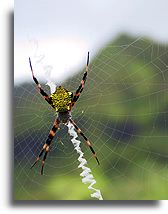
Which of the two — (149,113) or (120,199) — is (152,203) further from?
(149,113)

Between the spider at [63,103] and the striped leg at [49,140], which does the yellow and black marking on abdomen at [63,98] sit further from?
the striped leg at [49,140]

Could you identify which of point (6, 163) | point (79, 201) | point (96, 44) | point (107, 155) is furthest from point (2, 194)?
point (96, 44)

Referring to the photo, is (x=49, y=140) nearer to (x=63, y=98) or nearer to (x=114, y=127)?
(x=63, y=98)

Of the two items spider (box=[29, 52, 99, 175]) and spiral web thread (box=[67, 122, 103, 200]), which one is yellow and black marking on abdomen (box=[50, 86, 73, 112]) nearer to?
spider (box=[29, 52, 99, 175])

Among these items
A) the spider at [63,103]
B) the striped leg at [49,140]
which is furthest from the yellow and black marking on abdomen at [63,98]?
the striped leg at [49,140]

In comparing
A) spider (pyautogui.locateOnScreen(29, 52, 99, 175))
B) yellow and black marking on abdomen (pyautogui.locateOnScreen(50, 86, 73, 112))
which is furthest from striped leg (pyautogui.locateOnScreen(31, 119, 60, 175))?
yellow and black marking on abdomen (pyautogui.locateOnScreen(50, 86, 73, 112))

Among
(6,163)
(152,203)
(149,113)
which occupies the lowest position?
(152,203)

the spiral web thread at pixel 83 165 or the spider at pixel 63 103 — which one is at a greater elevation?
the spider at pixel 63 103

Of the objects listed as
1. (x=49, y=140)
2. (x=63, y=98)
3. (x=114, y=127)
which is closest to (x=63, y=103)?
(x=63, y=98)

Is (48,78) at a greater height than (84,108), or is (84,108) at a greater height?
(48,78)
